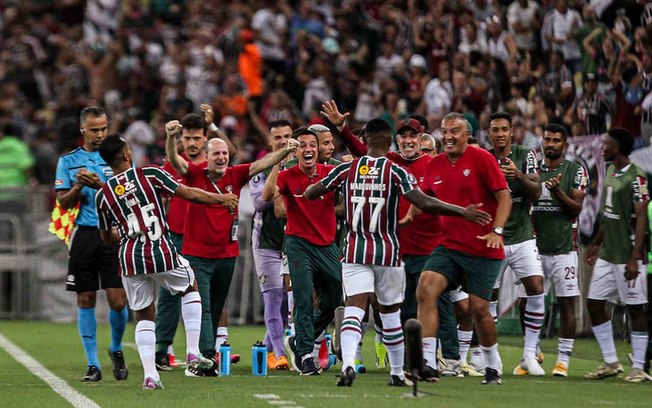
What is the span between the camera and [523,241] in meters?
14.2

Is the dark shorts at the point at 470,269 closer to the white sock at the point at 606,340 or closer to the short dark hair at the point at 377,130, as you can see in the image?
the short dark hair at the point at 377,130

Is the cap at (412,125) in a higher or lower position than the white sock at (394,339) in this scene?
higher

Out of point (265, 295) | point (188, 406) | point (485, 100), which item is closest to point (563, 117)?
point (485, 100)

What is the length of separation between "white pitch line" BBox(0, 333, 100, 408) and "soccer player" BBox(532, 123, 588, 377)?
493 centimetres

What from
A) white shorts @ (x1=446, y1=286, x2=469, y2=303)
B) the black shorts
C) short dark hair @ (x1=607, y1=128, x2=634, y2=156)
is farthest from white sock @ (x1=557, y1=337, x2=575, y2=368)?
the black shorts

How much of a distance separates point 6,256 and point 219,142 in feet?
34.3

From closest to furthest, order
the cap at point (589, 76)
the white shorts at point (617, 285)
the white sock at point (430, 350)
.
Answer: the white sock at point (430, 350) < the white shorts at point (617, 285) < the cap at point (589, 76)

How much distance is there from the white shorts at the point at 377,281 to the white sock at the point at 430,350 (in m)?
0.45

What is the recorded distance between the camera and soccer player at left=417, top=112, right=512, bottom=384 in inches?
481

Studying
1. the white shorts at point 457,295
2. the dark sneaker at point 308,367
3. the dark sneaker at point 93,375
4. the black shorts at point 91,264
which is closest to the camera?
the dark sneaker at point 93,375

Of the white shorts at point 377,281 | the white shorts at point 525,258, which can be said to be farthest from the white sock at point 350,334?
the white shorts at point 525,258

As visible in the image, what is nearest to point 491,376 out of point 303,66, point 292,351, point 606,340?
point 606,340

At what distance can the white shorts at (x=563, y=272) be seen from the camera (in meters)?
14.5

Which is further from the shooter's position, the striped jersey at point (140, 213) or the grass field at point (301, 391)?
the striped jersey at point (140, 213)
